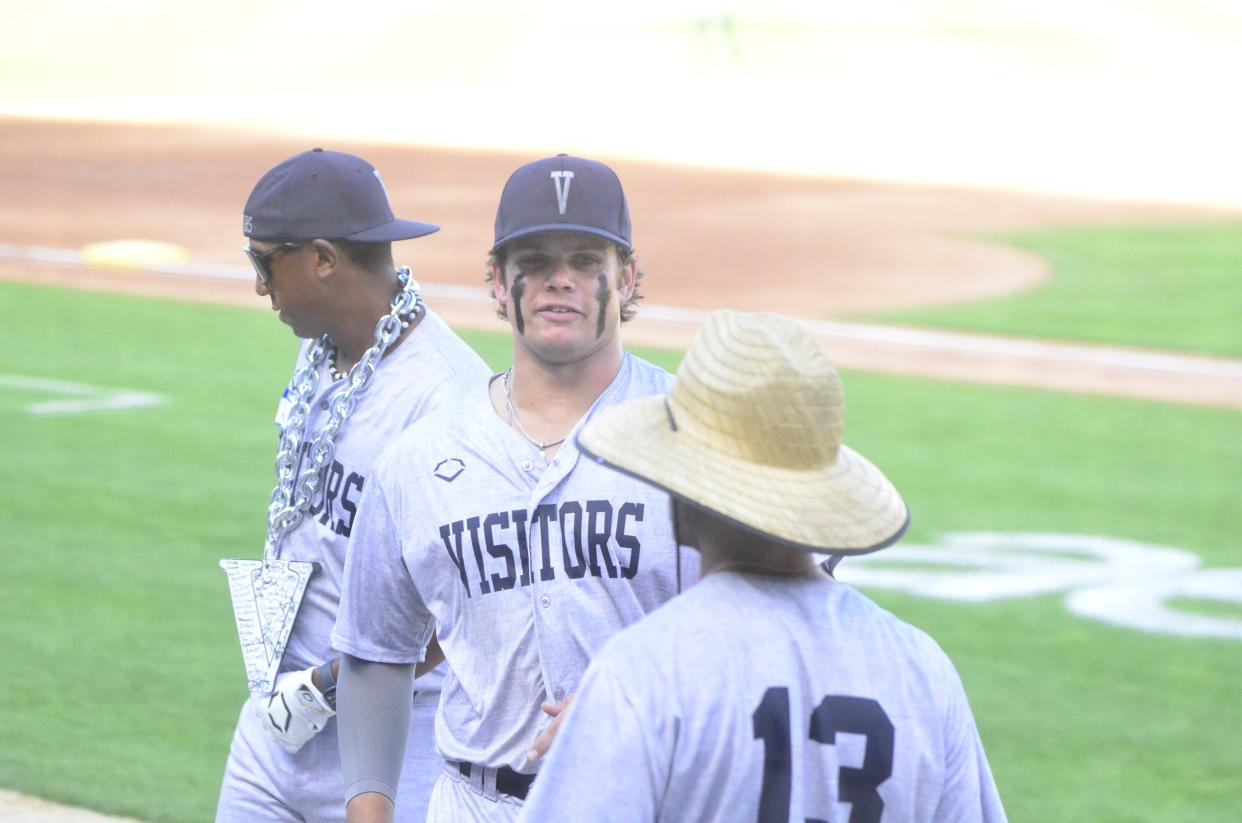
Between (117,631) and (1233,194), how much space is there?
27833mm

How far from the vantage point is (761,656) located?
2393mm

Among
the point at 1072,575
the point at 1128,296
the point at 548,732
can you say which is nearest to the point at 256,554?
the point at 1072,575

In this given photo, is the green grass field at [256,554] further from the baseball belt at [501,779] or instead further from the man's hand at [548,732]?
the man's hand at [548,732]

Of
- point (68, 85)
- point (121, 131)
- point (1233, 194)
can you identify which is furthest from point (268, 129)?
point (1233, 194)

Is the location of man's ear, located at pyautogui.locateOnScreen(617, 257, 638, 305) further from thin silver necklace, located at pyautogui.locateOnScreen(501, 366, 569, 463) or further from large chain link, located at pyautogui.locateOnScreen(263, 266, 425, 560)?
large chain link, located at pyautogui.locateOnScreen(263, 266, 425, 560)

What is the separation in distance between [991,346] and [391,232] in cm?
1413

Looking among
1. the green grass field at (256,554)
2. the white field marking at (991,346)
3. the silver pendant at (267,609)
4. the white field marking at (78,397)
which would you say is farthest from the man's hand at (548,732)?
the white field marking at (991,346)

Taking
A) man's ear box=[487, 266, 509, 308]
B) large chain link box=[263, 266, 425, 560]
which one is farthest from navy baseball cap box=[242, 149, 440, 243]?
man's ear box=[487, 266, 509, 308]

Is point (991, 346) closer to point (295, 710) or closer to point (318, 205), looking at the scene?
point (318, 205)

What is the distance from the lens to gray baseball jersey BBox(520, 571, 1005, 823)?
7.64 ft

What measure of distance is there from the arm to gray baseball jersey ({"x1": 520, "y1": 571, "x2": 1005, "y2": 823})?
1.23 metres

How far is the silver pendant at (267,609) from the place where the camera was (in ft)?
13.4

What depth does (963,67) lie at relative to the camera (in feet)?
185

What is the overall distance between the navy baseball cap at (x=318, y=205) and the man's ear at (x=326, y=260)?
27 mm
